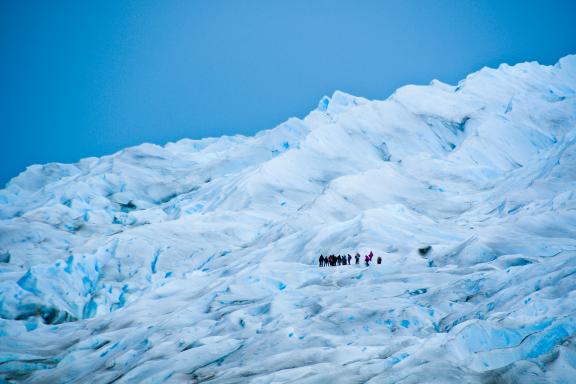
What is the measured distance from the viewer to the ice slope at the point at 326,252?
20.3 metres

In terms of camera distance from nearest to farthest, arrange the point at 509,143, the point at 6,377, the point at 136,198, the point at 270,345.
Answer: the point at 270,345
the point at 6,377
the point at 509,143
the point at 136,198

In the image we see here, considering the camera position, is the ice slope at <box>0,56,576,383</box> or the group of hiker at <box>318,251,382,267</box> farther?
the group of hiker at <box>318,251,382,267</box>

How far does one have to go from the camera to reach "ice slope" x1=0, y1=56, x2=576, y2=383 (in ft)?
66.5

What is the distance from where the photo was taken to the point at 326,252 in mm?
42812

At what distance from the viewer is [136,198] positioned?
91.7 meters

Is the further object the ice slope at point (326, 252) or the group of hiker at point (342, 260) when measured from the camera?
the group of hiker at point (342, 260)

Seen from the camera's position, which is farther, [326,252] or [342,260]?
[326,252]

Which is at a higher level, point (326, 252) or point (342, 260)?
point (326, 252)

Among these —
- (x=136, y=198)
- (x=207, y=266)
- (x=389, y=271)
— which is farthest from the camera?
(x=136, y=198)

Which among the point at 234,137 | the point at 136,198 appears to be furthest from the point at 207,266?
the point at 234,137

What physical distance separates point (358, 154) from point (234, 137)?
2738 inches

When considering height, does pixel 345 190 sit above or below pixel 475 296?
above

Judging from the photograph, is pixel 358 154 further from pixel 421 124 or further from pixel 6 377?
pixel 6 377

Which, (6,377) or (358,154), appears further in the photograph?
(358,154)
